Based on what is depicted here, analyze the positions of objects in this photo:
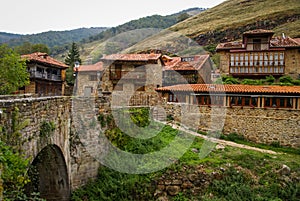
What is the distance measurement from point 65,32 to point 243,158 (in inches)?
6248

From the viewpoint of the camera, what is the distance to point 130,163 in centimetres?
1395

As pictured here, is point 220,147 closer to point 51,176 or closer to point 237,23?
point 51,176

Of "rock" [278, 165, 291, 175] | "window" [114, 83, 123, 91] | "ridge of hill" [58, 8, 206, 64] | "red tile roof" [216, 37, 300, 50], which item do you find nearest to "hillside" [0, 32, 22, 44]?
"ridge of hill" [58, 8, 206, 64]

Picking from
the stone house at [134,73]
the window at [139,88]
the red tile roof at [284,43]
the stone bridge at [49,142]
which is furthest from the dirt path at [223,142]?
the red tile roof at [284,43]

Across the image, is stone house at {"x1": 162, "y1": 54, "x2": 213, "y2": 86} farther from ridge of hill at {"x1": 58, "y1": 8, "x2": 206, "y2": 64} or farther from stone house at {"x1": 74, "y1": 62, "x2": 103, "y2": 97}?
ridge of hill at {"x1": 58, "y1": 8, "x2": 206, "y2": 64}

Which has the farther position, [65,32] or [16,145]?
[65,32]

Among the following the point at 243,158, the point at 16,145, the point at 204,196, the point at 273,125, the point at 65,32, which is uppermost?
the point at 65,32

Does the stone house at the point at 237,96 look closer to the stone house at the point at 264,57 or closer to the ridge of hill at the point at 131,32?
the stone house at the point at 264,57

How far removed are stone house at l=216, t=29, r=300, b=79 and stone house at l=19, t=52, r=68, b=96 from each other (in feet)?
65.1

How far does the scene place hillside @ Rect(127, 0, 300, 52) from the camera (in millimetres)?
65750

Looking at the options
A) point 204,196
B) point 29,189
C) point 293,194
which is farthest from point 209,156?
point 29,189

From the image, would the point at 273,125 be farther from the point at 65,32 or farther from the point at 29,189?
the point at 65,32

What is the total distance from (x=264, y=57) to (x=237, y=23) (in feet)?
150

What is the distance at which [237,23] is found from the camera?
72625mm
